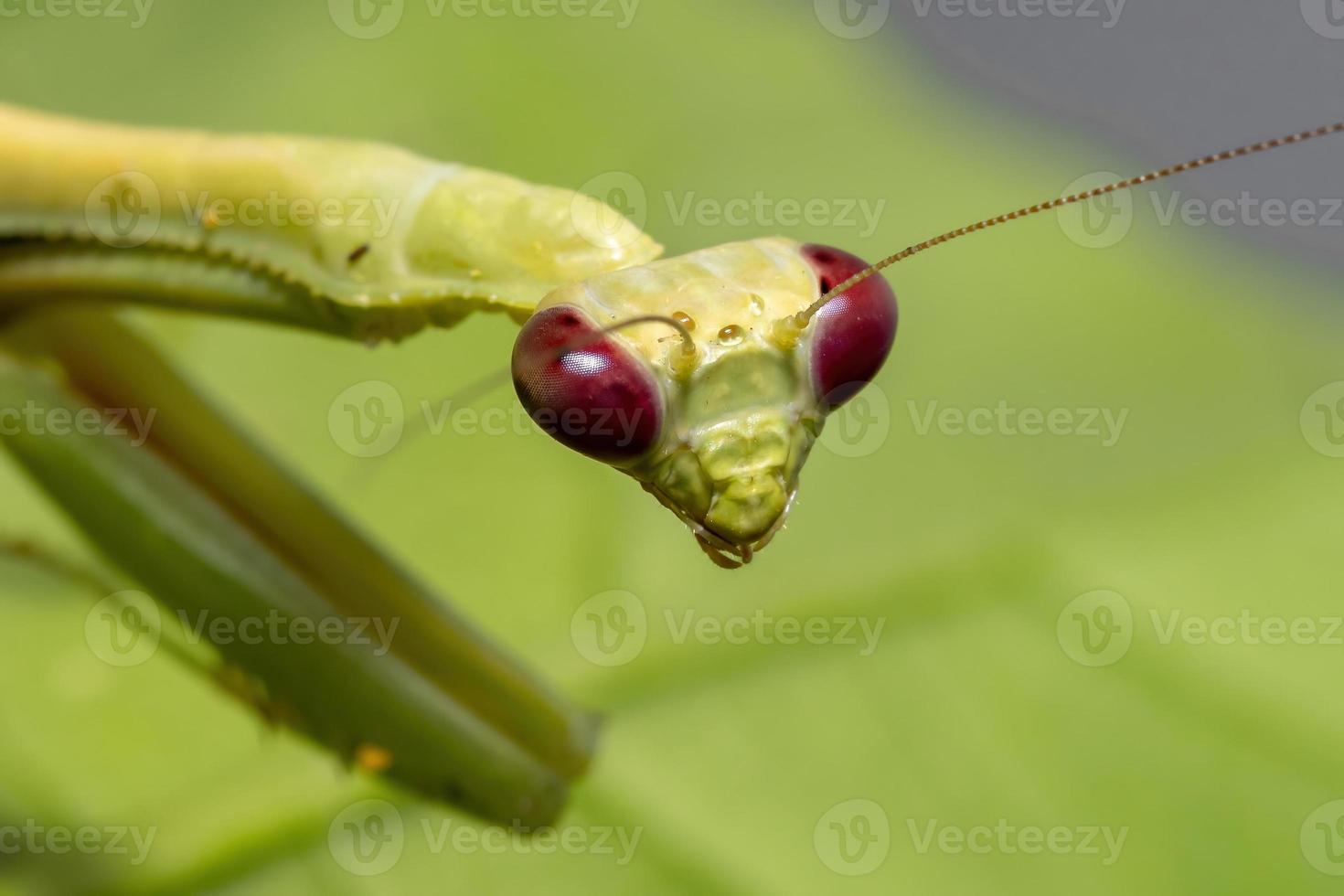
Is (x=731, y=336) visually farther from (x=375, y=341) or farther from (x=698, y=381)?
(x=375, y=341)

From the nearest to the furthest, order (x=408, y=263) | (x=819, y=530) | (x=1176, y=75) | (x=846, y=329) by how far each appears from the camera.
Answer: (x=846, y=329) < (x=408, y=263) < (x=819, y=530) < (x=1176, y=75)

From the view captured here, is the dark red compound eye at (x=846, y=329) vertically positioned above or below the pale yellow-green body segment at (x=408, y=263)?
above

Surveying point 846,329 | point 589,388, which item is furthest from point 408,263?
point 846,329

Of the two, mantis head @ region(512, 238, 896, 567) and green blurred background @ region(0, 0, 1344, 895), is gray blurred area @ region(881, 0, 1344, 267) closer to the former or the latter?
green blurred background @ region(0, 0, 1344, 895)

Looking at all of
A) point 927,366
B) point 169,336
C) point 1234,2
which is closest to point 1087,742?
point 927,366

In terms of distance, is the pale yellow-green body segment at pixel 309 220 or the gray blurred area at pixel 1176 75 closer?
the pale yellow-green body segment at pixel 309 220

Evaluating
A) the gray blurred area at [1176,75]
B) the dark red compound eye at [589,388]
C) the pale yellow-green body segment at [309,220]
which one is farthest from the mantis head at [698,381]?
the gray blurred area at [1176,75]

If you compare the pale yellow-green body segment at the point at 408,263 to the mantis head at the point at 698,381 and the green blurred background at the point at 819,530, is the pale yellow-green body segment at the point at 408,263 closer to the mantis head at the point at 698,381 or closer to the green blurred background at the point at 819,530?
the mantis head at the point at 698,381
